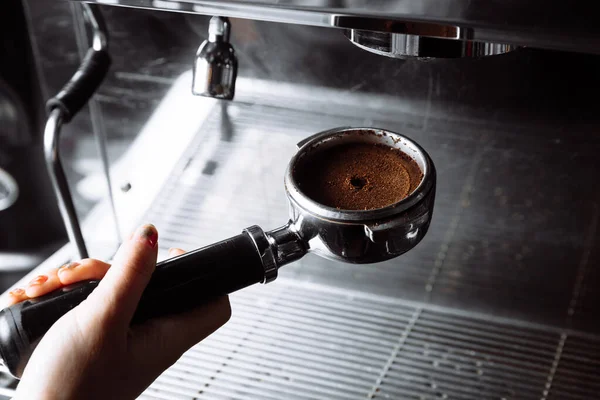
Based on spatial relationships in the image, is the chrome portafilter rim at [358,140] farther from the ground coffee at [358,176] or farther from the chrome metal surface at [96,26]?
the chrome metal surface at [96,26]

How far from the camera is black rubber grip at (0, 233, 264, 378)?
467 millimetres

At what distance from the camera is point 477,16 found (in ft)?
1.50

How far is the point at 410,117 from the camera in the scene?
2.27ft

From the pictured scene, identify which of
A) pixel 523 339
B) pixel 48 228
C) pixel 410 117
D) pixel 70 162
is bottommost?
pixel 48 228

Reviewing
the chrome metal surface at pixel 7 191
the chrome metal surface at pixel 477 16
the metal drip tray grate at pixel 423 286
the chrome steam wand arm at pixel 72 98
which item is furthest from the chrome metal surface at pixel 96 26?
the chrome metal surface at pixel 7 191

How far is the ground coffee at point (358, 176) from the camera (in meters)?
0.52

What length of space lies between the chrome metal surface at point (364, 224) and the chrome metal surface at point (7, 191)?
75cm

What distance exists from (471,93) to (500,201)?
13 cm

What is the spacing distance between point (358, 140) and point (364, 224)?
113mm

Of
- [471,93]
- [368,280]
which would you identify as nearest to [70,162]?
[368,280]

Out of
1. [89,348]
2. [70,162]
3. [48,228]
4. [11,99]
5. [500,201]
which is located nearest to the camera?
[89,348]

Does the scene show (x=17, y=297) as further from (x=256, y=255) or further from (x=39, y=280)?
(x=256, y=255)

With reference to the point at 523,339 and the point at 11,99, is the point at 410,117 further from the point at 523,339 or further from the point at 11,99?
the point at 11,99

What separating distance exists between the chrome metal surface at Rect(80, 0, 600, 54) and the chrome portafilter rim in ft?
0.36
